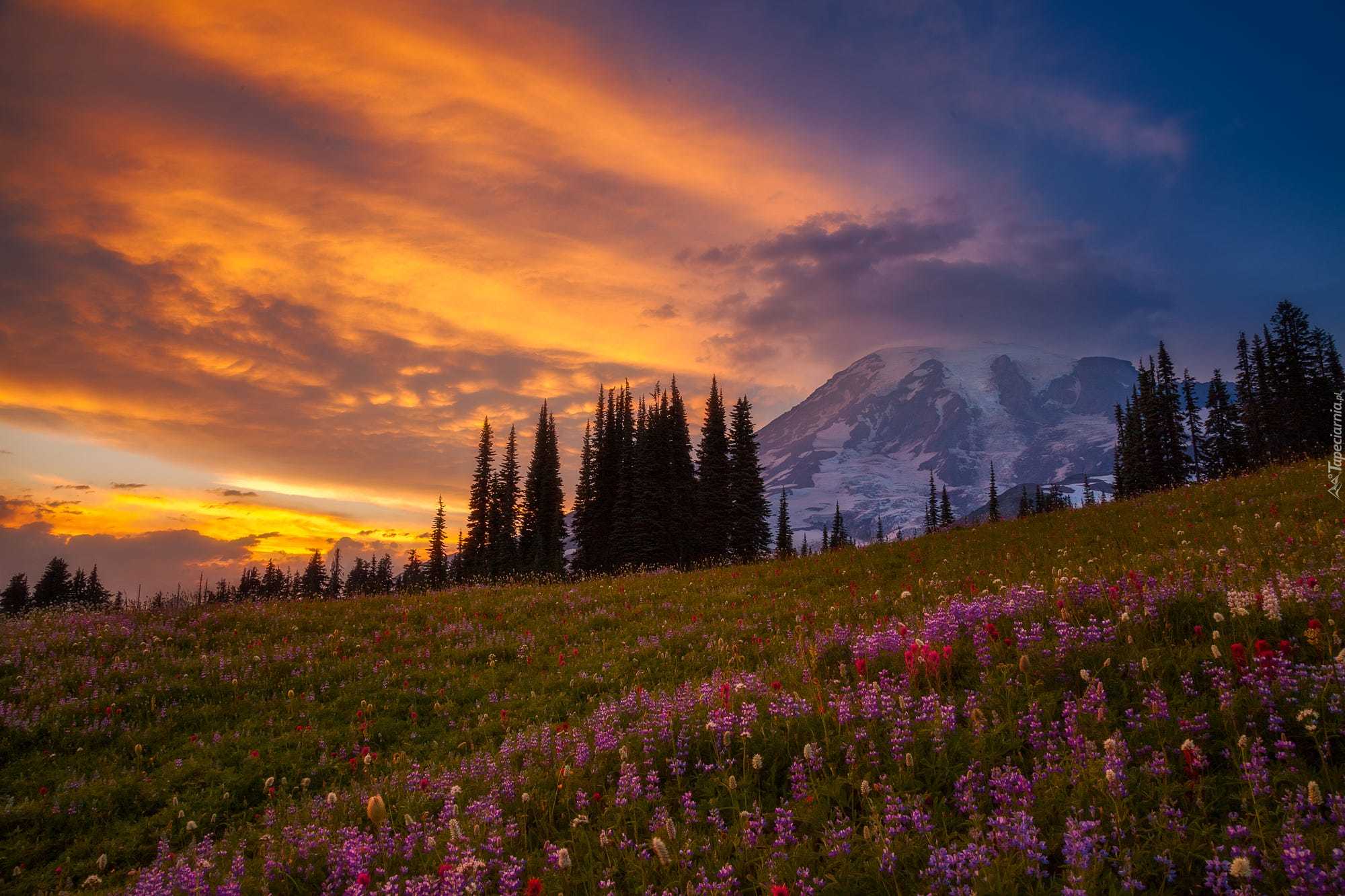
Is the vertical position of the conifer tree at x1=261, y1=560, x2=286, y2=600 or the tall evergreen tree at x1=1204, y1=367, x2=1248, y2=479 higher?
the tall evergreen tree at x1=1204, y1=367, x2=1248, y2=479

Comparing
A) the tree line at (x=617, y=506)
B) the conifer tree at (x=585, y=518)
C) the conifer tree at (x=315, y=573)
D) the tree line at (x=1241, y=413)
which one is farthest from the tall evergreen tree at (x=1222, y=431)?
the conifer tree at (x=315, y=573)

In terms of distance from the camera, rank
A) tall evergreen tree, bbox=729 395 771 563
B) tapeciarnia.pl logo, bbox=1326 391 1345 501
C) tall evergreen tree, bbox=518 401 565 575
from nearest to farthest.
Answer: tapeciarnia.pl logo, bbox=1326 391 1345 501
tall evergreen tree, bbox=729 395 771 563
tall evergreen tree, bbox=518 401 565 575

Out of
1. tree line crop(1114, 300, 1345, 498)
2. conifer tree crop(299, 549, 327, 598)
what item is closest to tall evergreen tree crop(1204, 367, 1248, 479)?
tree line crop(1114, 300, 1345, 498)

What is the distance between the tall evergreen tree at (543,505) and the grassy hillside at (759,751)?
208ft

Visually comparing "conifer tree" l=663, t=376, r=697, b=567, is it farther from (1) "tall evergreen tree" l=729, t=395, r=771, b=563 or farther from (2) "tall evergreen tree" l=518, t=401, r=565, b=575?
(2) "tall evergreen tree" l=518, t=401, r=565, b=575

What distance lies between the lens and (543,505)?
78.5m

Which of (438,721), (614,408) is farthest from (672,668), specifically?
(614,408)

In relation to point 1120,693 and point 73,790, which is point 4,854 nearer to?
point 73,790

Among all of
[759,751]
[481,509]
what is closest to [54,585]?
[481,509]

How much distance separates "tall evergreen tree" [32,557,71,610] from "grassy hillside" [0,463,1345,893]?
9341 cm

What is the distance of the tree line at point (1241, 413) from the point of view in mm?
68438

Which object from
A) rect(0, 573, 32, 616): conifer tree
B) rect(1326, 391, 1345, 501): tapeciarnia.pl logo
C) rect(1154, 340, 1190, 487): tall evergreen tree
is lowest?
rect(0, 573, 32, 616): conifer tree

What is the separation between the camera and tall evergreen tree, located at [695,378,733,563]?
61.0 meters

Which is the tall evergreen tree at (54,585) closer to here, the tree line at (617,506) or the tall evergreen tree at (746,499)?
the tree line at (617,506)
